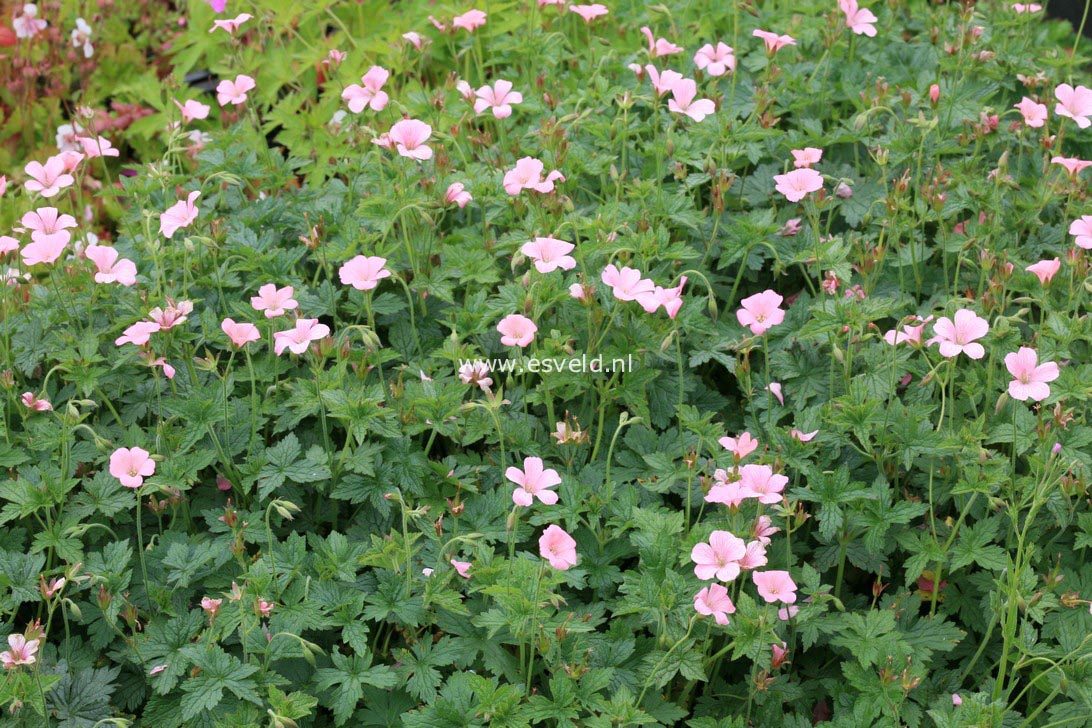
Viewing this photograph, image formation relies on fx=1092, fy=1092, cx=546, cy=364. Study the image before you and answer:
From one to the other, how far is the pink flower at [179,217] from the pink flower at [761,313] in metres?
1.32

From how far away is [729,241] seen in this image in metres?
2.80

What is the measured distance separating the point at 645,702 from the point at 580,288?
0.88 metres

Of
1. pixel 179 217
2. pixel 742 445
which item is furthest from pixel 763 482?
pixel 179 217

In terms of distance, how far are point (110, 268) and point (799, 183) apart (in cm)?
Result: 166

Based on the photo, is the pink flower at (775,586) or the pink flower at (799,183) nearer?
the pink flower at (775,586)

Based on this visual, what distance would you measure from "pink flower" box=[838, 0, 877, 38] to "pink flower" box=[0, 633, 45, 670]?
2.66 meters

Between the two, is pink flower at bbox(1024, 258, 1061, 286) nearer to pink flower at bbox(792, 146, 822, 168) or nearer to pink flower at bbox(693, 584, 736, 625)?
pink flower at bbox(792, 146, 822, 168)

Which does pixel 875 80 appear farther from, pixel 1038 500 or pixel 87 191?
pixel 87 191

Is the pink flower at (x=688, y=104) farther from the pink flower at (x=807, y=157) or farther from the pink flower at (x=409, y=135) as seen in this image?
the pink flower at (x=409, y=135)

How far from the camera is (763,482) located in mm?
2074

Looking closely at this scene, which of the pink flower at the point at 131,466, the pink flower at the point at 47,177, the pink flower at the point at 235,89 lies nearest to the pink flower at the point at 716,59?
the pink flower at the point at 235,89

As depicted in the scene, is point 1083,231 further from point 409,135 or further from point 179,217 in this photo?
point 179,217

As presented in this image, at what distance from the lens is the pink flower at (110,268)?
8.37ft

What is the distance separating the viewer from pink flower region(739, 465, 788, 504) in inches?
80.7
